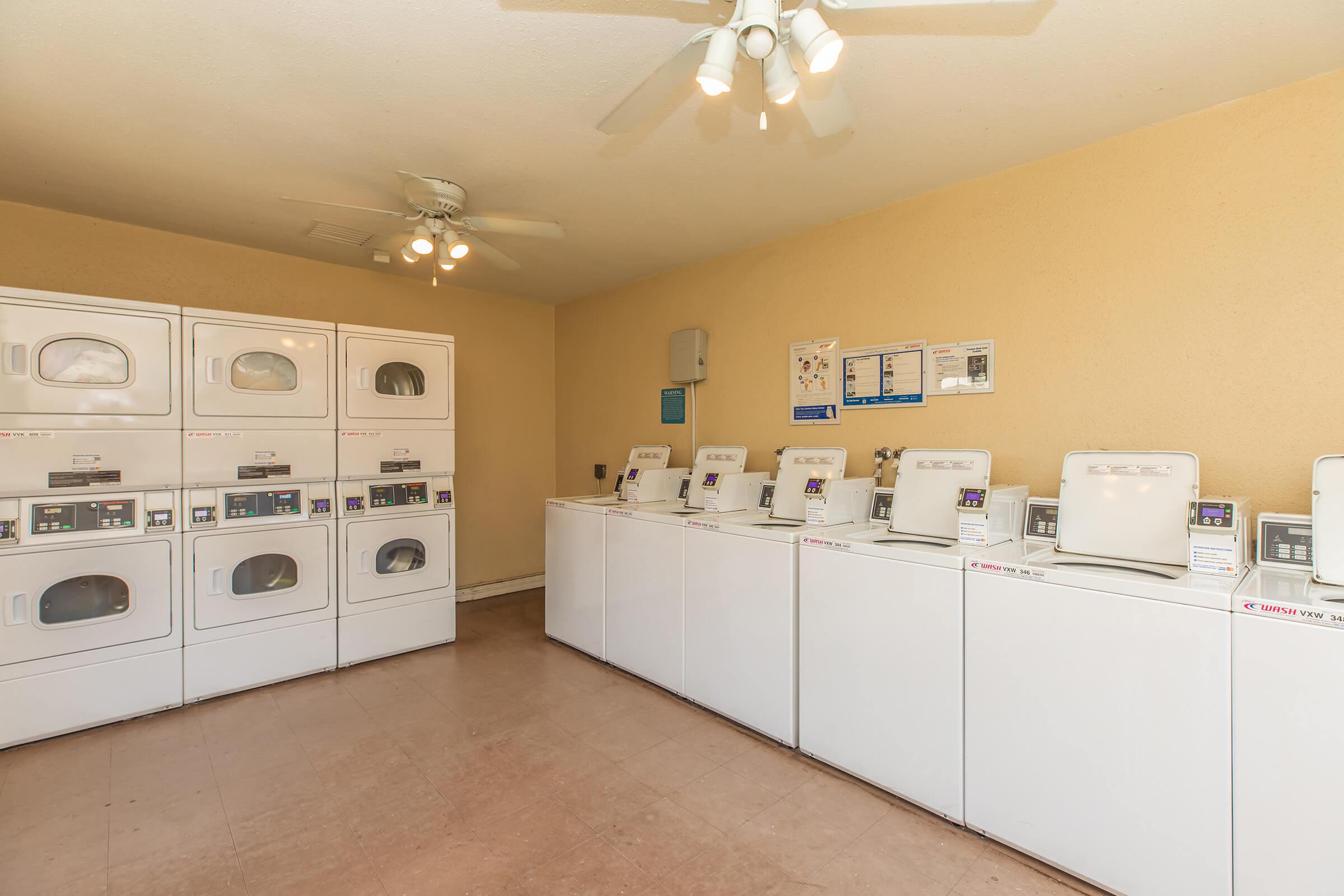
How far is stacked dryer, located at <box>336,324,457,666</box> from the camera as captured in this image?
3484 mm

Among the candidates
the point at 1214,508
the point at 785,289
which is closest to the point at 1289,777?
the point at 1214,508

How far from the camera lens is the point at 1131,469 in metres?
2.18

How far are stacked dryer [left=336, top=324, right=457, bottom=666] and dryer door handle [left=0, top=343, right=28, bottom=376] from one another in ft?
4.10

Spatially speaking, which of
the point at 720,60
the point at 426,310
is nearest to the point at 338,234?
the point at 426,310

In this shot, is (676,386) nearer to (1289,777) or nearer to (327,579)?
(327,579)

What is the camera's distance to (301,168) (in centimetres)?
267

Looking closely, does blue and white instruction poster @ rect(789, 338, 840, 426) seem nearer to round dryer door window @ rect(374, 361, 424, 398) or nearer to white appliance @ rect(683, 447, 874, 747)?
white appliance @ rect(683, 447, 874, 747)

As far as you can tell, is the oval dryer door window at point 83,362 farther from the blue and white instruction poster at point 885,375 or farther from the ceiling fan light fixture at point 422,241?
the blue and white instruction poster at point 885,375

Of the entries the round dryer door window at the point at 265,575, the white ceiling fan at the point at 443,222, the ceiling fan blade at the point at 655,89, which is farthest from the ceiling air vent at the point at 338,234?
the ceiling fan blade at the point at 655,89

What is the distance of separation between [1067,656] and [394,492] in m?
3.53

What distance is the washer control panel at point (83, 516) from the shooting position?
2.62m

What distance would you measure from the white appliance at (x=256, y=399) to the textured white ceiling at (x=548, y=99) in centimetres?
67

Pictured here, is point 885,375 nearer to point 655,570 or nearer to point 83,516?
point 655,570

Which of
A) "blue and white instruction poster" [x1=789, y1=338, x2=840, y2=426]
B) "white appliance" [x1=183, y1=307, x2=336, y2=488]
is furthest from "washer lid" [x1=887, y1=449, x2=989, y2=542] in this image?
"white appliance" [x1=183, y1=307, x2=336, y2=488]
